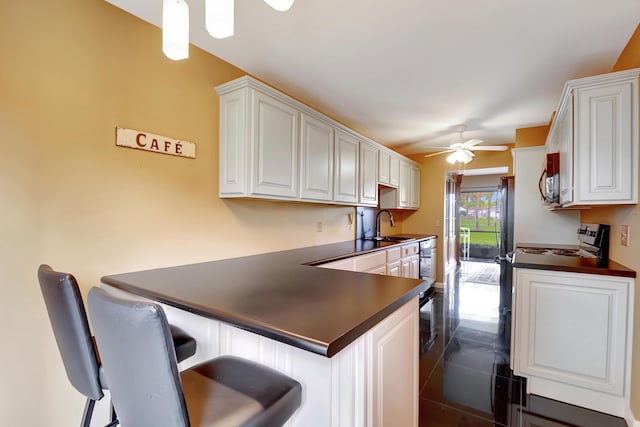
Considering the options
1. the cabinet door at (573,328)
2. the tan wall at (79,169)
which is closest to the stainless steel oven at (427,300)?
the cabinet door at (573,328)

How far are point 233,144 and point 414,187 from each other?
12.1 feet

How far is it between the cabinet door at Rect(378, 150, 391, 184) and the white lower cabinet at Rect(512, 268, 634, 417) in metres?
2.13

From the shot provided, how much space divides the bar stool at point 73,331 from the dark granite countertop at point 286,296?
0.25m

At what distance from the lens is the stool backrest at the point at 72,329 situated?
3.20 ft

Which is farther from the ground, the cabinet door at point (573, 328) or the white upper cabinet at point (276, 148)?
the white upper cabinet at point (276, 148)

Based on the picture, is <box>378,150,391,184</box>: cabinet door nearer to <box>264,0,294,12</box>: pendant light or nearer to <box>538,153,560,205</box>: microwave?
<box>538,153,560,205</box>: microwave

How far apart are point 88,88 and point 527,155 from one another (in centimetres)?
401

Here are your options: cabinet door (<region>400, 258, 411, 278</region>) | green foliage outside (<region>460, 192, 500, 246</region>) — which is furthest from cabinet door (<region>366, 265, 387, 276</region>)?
green foliage outside (<region>460, 192, 500, 246</region>)

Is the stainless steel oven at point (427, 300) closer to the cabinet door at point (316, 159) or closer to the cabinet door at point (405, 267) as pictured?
the cabinet door at point (405, 267)

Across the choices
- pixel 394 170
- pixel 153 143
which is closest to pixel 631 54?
pixel 394 170

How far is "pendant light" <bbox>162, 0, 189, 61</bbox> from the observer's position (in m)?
1.05

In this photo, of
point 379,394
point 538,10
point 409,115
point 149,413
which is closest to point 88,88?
point 149,413

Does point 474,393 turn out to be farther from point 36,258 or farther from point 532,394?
point 36,258

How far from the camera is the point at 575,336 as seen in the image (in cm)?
187
